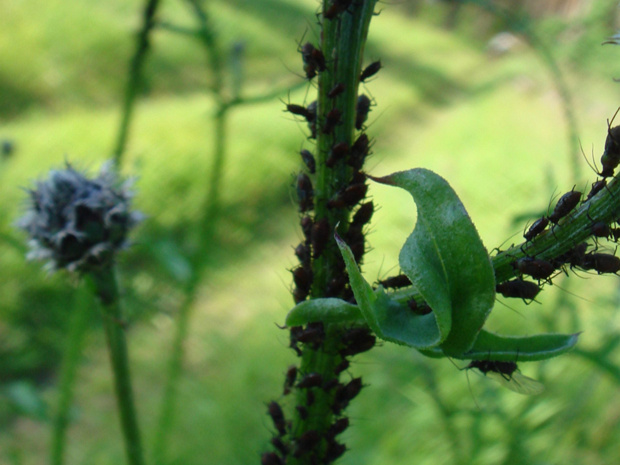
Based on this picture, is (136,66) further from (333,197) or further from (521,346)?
(521,346)

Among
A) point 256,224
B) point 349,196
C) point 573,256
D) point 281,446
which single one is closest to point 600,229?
point 573,256

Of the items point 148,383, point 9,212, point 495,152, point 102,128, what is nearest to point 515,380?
point 148,383

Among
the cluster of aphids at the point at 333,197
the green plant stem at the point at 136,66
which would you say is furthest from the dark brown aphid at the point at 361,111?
the green plant stem at the point at 136,66

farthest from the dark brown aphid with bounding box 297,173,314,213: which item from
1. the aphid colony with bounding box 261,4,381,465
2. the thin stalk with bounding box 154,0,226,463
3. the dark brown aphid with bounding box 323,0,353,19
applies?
the thin stalk with bounding box 154,0,226,463

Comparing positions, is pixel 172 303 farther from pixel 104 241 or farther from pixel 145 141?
pixel 104 241

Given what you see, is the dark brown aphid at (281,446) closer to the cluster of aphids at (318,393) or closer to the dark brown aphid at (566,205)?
the cluster of aphids at (318,393)

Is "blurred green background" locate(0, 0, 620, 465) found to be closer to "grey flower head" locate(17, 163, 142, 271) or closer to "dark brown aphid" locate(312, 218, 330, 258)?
"grey flower head" locate(17, 163, 142, 271)

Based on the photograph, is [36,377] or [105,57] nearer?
[36,377]

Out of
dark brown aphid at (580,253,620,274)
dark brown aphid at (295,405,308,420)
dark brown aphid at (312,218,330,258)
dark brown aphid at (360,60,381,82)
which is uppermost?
dark brown aphid at (360,60,381,82)
